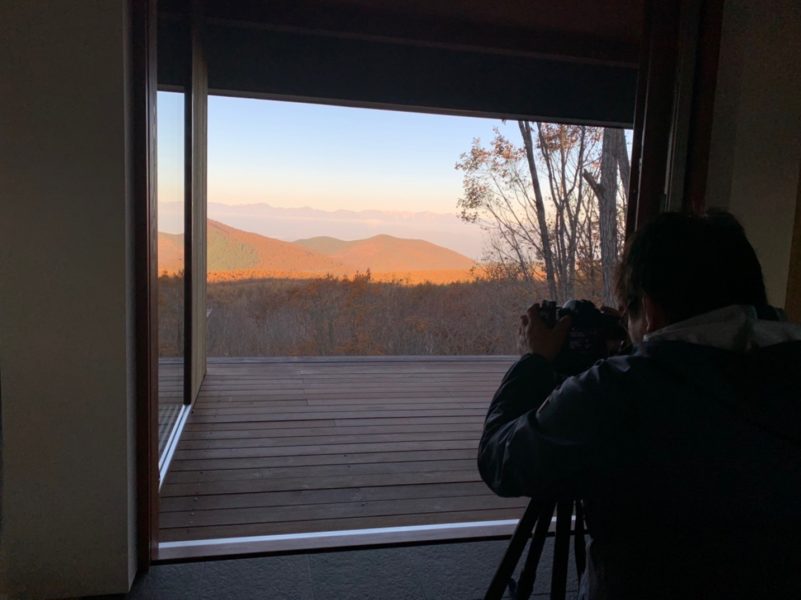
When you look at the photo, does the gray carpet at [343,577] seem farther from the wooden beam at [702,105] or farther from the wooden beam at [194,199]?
the wooden beam at [194,199]

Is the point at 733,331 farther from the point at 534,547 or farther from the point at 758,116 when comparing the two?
the point at 758,116

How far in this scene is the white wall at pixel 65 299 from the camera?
4.34 feet

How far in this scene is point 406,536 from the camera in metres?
1.87

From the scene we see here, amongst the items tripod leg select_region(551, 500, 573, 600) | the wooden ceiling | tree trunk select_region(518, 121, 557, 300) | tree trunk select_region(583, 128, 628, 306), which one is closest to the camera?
tripod leg select_region(551, 500, 573, 600)

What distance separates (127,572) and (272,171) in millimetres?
5017

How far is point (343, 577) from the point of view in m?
1.64

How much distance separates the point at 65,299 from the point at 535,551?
50.2 inches

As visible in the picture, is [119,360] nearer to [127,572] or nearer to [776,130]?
[127,572]

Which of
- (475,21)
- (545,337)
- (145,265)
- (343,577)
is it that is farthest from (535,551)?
(475,21)

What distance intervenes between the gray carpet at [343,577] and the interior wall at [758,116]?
1292 millimetres

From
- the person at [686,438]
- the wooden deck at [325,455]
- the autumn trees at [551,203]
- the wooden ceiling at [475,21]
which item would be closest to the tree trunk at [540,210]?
the autumn trees at [551,203]

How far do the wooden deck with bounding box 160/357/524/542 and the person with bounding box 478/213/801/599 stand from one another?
140 centimetres

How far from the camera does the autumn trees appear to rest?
5.99 meters

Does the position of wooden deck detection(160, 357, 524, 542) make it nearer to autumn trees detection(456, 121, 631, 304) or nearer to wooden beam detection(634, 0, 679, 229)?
wooden beam detection(634, 0, 679, 229)
